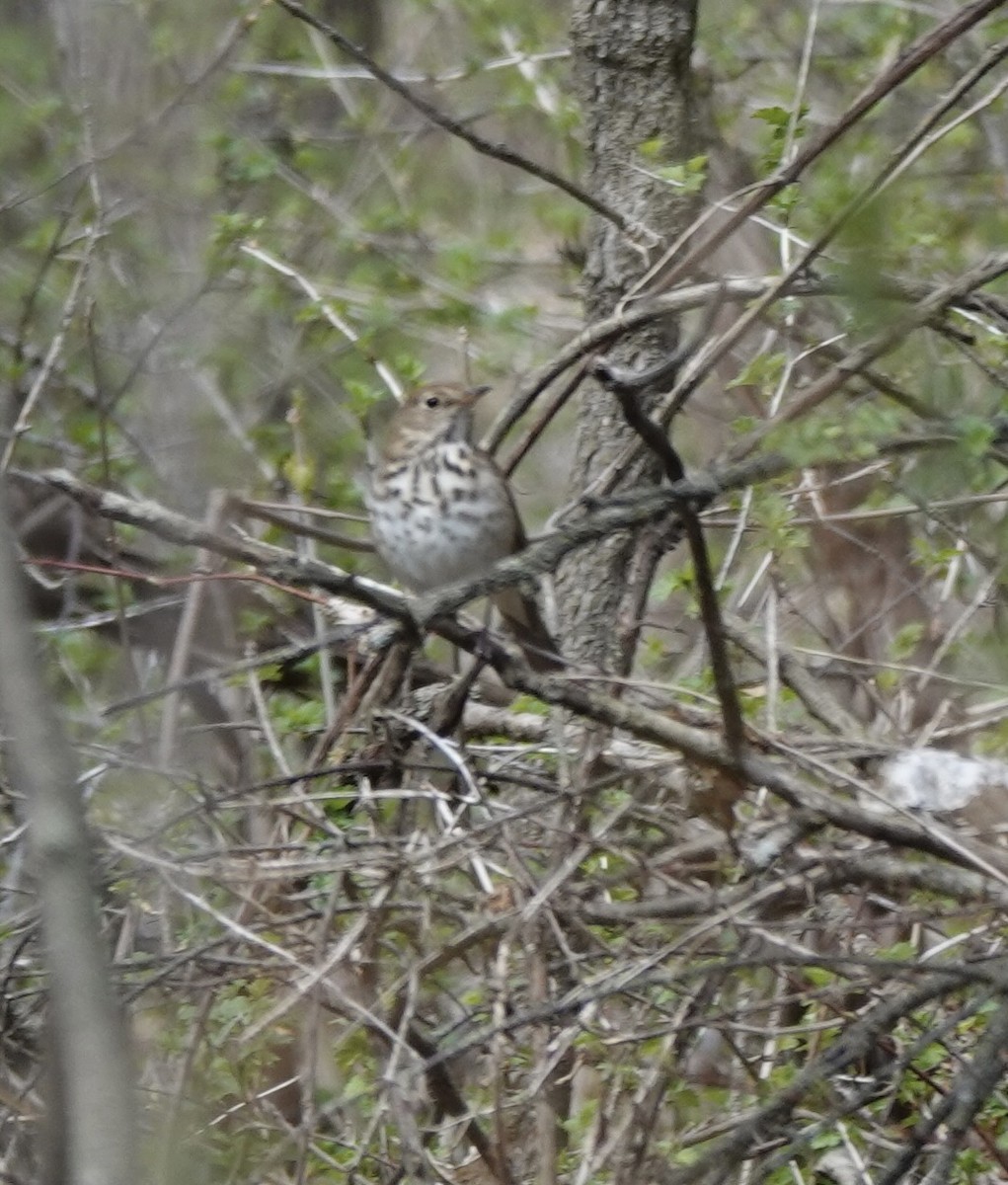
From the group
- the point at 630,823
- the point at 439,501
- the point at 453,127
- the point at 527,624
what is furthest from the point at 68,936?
the point at 439,501

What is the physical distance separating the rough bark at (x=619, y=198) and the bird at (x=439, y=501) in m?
0.33

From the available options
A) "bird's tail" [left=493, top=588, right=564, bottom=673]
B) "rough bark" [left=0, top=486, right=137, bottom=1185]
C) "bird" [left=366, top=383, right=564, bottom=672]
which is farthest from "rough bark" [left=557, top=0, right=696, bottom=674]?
"rough bark" [left=0, top=486, right=137, bottom=1185]

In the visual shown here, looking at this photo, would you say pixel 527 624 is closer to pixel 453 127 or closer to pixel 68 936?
pixel 453 127

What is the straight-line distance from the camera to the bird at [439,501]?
4.20 m

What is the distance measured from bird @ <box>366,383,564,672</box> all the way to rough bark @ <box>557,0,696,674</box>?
1.07 ft

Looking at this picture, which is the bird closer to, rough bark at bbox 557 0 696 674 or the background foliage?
the background foliage

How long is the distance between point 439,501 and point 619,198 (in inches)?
30.6

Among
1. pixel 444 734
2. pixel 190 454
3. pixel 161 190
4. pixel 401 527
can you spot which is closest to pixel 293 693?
pixel 401 527

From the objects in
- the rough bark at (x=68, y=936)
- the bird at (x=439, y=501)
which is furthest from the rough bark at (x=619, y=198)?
the rough bark at (x=68, y=936)

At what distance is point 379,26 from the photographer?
6.70m

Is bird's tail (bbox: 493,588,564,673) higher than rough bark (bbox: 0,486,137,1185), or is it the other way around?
rough bark (bbox: 0,486,137,1185)

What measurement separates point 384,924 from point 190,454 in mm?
2511

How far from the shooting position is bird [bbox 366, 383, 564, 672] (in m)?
4.20

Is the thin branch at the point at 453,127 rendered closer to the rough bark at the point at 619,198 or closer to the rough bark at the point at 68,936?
the rough bark at the point at 619,198
